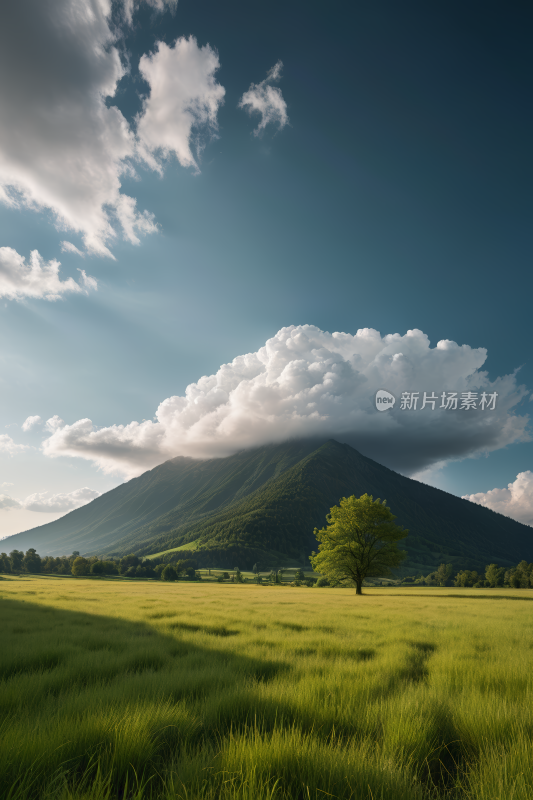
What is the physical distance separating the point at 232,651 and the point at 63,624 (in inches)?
278

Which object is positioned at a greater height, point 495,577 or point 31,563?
point 495,577

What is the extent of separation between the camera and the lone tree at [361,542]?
39750 mm

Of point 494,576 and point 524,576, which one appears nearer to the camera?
point 524,576

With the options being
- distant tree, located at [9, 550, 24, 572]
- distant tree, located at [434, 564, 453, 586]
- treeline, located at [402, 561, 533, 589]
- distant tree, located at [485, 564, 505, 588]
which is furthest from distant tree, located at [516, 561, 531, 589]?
distant tree, located at [9, 550, 24, 572]

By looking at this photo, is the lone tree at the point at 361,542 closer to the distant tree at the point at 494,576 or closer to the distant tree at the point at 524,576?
the distant tree at the point at 524,576

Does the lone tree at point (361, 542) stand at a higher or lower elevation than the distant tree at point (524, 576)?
higher

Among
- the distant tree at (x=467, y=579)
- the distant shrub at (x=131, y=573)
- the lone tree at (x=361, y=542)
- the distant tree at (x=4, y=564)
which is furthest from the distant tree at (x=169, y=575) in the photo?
the lone tree at (x=361, y=542)

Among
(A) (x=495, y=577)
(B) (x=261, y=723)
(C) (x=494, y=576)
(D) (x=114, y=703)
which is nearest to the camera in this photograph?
(B) (x=261, y=723)

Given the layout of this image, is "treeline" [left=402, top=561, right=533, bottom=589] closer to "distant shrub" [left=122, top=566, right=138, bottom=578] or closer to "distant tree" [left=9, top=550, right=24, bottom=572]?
"distant shrub" [left=122, top=566, right=138, bottom=578]

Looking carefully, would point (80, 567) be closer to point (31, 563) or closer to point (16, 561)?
point (31, 563)

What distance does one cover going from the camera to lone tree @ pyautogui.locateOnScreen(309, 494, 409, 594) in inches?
1565

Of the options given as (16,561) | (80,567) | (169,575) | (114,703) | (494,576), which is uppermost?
(114,703)

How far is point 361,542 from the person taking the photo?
4066 centimetres

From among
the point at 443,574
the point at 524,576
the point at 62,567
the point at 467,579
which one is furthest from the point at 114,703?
the point at 443,574
